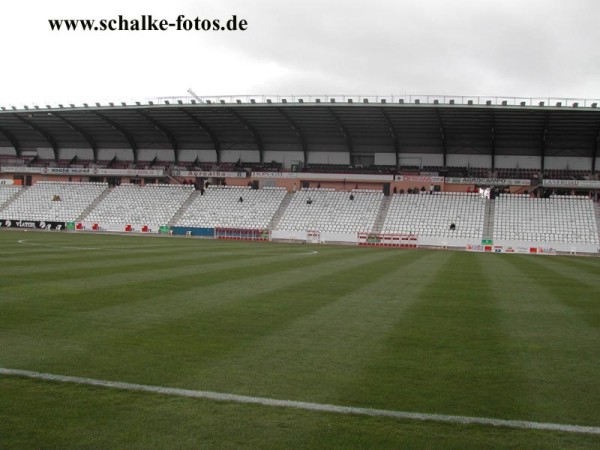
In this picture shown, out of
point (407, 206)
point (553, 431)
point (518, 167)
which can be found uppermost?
point (518, 167)

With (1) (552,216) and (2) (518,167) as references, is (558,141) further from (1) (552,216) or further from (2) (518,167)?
(1) (552,216)

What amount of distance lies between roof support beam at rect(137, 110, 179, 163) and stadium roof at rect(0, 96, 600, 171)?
120mm

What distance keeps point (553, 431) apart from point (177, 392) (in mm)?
4219

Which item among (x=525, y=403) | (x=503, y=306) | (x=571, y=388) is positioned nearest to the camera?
(x=525, y=403)

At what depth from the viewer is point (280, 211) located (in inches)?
2504

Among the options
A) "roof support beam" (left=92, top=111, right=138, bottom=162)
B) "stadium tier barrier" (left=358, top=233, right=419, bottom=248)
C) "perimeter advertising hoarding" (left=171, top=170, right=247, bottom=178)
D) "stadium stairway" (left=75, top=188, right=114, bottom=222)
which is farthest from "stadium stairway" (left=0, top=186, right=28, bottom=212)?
"stadium tier barrier" (left=358, top=233, right=419, bottom=248)

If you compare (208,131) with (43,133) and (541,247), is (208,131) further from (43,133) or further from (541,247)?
(541,247)

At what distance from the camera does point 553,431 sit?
227 inches

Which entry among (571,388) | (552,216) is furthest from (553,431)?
(552,216)

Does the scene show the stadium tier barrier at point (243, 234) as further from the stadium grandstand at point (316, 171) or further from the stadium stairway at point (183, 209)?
the stadium stairway at point (183, 209)

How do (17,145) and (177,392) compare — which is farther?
(17,145)

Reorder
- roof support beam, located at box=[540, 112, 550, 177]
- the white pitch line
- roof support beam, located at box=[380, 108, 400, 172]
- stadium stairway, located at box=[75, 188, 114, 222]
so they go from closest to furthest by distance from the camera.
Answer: the white pitch line < roof support beam, located at box=[540, 112, 550, 177] < roof support beam, located at box=[380, 108, 400, 172] < stadium stairway, located at box=[75, 188, 114, 222]

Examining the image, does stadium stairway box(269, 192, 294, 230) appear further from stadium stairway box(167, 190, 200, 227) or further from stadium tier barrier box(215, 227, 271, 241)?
stadium stairway box(167, 190, 200, 227)

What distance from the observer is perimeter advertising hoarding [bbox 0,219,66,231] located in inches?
2463
